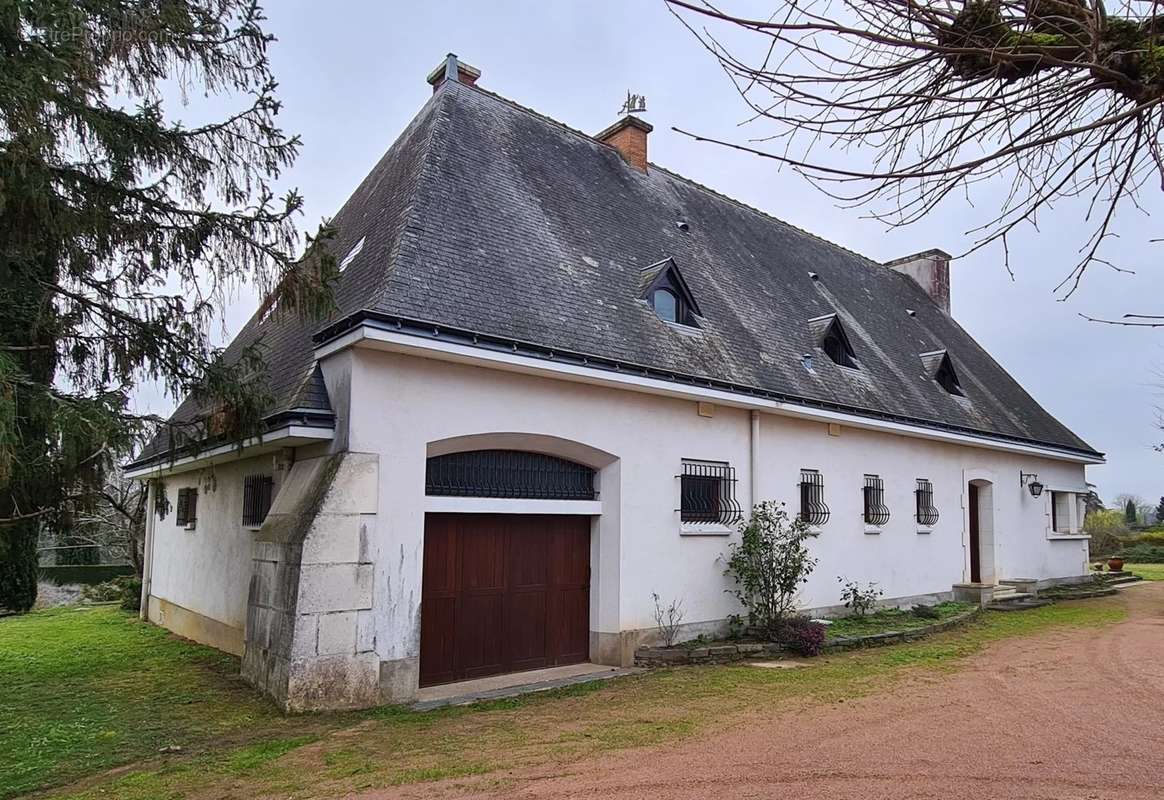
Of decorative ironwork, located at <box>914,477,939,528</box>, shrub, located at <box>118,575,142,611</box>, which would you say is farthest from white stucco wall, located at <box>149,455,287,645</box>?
decorative ironwork, located at <box>914,477,939,528</box>

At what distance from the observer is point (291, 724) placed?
735 centimetres

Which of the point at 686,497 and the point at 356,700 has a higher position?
the point at 686,497

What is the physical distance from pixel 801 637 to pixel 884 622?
3.18 metres

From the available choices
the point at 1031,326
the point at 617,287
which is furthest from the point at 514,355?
the point at 1031,326

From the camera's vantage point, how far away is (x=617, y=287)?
1181 centimetres

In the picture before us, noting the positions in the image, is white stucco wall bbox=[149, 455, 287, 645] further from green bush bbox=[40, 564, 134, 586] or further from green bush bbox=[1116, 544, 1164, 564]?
green bush bbox=[1116, 544, 1164, 564]

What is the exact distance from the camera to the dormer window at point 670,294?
1217 centimetres

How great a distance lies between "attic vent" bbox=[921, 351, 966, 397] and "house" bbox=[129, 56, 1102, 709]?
1203 mm

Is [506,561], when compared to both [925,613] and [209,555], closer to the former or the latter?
[209,555]

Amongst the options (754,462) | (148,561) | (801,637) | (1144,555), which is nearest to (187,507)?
(148,561)

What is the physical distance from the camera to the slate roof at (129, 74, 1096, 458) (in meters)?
9.59

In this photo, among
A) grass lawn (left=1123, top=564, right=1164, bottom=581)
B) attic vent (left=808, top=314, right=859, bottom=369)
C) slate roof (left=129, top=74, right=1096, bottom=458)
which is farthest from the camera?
grass lawn (left=1123, top=564, right=1164, bottom=581)

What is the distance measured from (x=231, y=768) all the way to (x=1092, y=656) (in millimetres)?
11193

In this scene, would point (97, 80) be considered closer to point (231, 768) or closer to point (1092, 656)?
point (231, 768)
